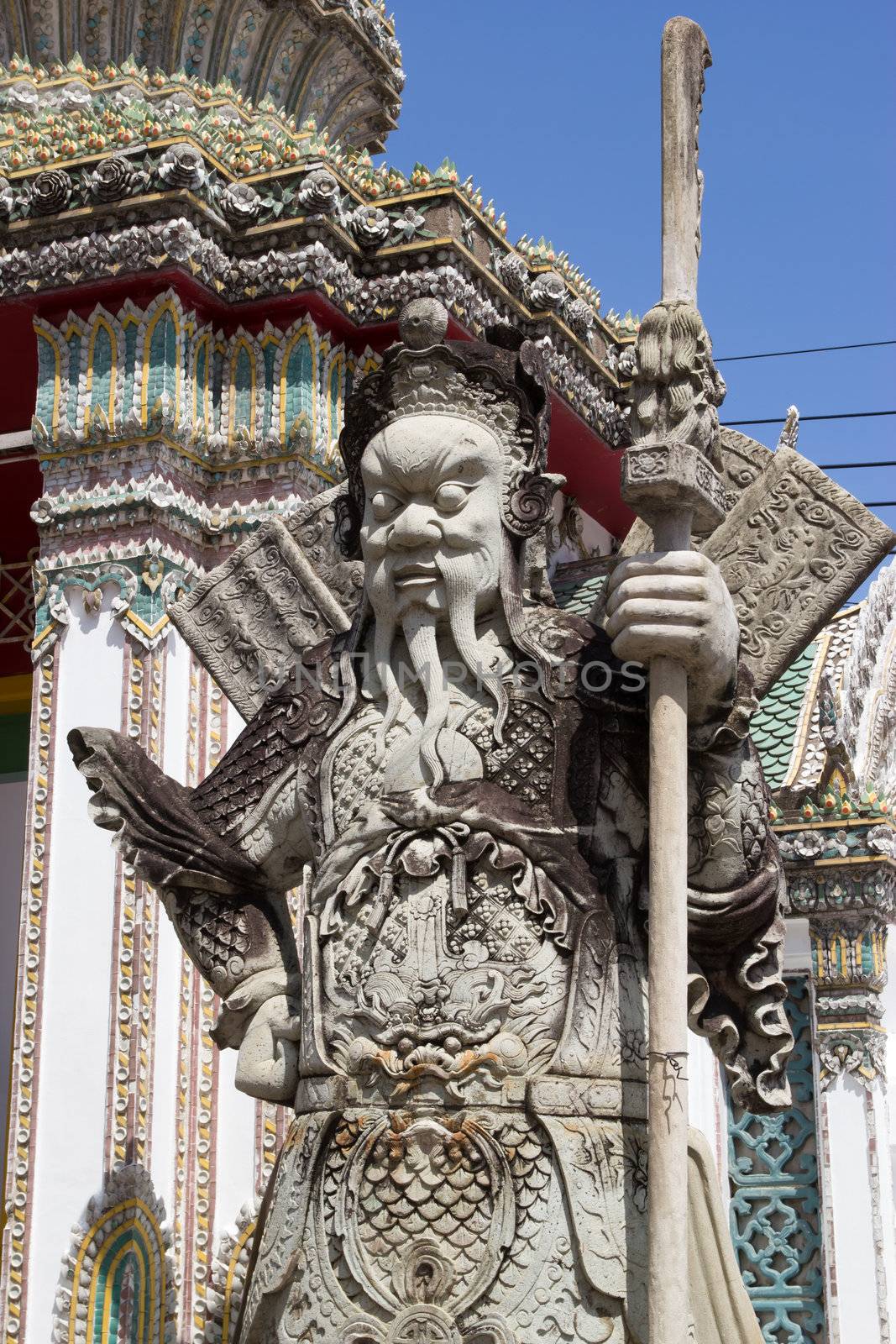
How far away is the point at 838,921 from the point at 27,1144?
13.7ft

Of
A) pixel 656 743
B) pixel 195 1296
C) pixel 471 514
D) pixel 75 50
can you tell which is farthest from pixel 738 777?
pixel 75 50

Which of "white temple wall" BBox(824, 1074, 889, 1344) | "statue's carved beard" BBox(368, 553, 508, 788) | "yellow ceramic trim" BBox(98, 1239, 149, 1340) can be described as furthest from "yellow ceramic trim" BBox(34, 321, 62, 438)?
"white temple wall" BBox(824, 1074, 889, 1344)

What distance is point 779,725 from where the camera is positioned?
9.31 meters

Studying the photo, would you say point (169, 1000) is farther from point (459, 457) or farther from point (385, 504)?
point (459, 457)

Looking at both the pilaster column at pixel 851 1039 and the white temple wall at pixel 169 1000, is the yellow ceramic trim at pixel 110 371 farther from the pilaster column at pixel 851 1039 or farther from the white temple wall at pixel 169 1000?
the pilaster column at pixel 851 1039

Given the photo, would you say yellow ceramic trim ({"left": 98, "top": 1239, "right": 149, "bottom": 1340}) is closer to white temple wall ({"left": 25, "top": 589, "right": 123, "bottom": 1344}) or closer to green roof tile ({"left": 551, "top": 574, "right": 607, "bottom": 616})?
white temple wall ({"left": 25, "top": 589, "right": 123, "bottom": 1344})

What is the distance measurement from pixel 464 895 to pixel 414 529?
807 millimetres

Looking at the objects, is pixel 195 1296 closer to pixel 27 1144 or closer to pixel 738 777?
pixel 27 1144

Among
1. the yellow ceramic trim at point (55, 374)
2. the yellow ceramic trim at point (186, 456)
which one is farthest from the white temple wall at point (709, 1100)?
the yellow ceramic trim at point (55, 374)

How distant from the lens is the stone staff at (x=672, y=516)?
3607 mm

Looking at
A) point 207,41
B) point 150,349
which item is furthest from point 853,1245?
point 207,41

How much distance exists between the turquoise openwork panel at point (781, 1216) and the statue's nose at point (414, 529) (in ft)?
17.8

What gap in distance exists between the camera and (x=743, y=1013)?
4211mm

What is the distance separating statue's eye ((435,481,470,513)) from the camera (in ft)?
13.9
